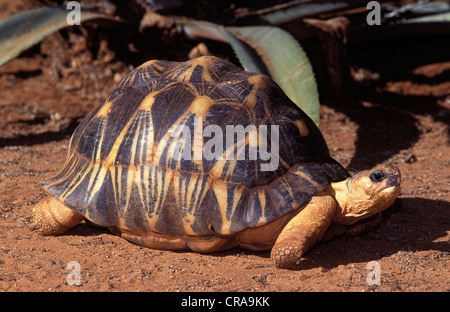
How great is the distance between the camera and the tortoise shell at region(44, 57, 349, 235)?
3379 mm

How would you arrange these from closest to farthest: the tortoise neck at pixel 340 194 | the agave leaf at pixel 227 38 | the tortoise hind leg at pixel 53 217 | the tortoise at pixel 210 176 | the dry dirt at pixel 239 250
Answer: the dry dirt at pixel 239 250
the tortoise at pixel 210 176
the tortoise neck at pixel 340 194
the tortoise hind leg at pixel 53 217
the agave leaf at pixel 227 38

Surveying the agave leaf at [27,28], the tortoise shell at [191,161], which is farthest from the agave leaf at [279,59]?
the agave leaf at [27,28]

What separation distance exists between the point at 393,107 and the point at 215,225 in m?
4.35

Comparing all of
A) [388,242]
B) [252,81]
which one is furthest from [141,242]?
[388,242]

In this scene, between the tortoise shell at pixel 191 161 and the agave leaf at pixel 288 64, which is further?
the agave leaf at pixel 288 64

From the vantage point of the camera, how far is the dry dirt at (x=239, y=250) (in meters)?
3.25

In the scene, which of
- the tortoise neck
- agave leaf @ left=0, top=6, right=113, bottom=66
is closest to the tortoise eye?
the tortoise neck

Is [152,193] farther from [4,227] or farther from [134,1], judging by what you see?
[134,1]

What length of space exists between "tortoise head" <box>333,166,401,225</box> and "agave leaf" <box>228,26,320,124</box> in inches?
44.9

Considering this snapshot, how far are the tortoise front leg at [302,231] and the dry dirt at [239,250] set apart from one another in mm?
125

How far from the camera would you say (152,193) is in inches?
137

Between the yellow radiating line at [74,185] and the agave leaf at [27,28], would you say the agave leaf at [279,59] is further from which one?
the yellow radiating line at [74,185]

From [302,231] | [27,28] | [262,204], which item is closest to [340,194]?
[302,231]

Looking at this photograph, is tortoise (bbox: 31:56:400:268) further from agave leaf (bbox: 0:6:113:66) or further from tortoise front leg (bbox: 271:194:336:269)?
agave leaf (bbox: 0:6:113:66)
